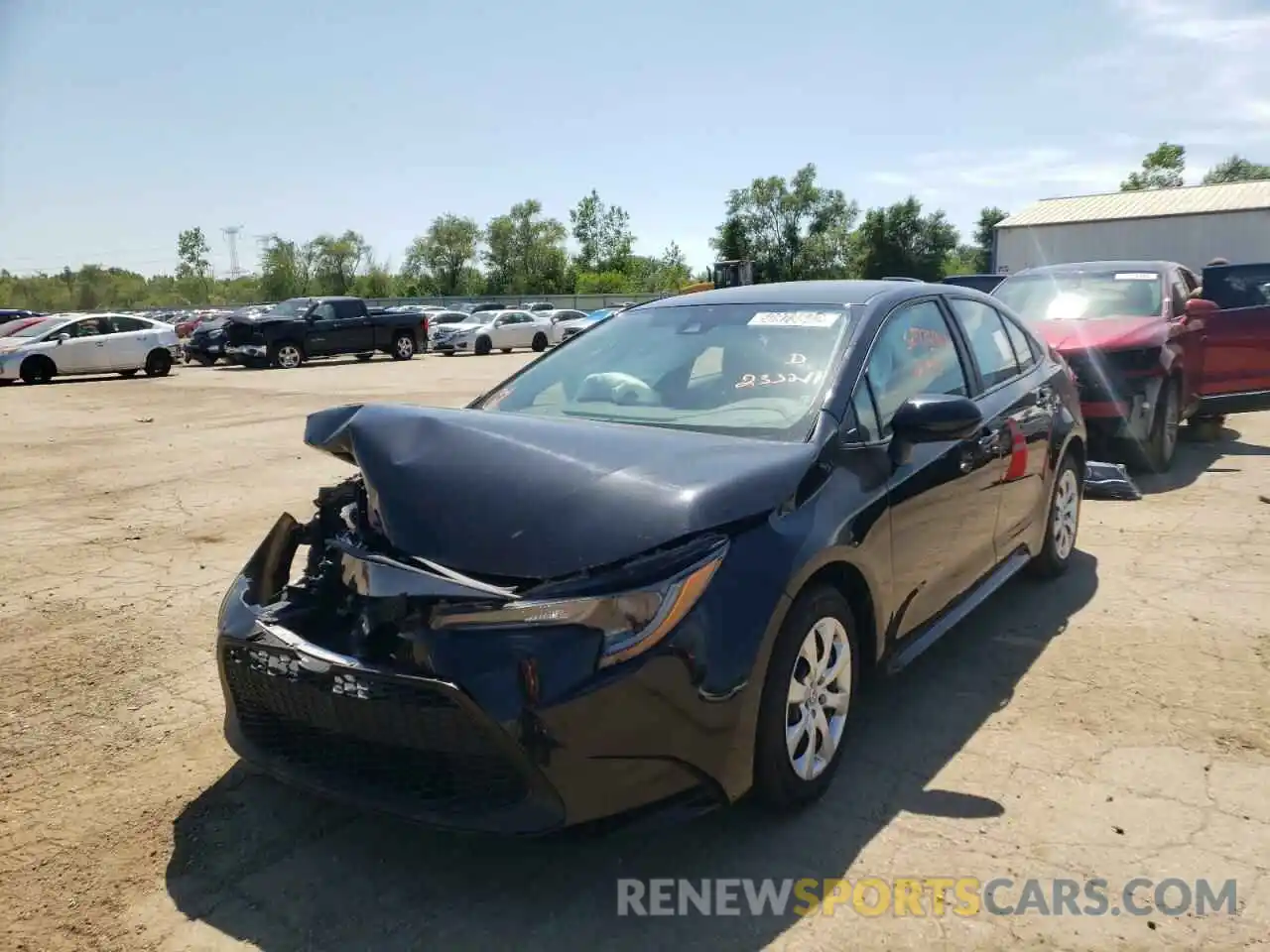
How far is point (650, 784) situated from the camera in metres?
2.49

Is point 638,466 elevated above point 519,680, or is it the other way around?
point 638,466

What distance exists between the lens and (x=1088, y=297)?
29.4 feet

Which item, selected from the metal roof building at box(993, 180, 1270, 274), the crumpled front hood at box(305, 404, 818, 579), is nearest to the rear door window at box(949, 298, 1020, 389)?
the crumpled front hood at box(305, 404, 818, 579)

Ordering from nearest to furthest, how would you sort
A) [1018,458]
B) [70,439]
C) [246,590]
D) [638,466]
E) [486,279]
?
[638,466], [246,590], [1018,458], [70,439], [486,279]

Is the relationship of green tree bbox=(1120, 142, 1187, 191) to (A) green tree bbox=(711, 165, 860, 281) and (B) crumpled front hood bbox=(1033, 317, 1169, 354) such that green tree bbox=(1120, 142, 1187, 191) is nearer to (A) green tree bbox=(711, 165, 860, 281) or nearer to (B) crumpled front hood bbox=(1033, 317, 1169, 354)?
(A) green tree bbox=(711, 165, 860, 281)

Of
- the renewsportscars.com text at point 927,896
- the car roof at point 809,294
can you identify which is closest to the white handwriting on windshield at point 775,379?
the car roof at point 809,294

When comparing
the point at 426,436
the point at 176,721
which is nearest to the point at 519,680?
the point at 426,436

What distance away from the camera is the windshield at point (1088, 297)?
8.68 m

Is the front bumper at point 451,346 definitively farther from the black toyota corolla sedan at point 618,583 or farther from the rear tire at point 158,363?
the black toyota corolla sedan at point 618,583

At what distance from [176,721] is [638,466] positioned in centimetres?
215

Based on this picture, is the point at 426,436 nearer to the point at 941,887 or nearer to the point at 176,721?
the point at 176,721

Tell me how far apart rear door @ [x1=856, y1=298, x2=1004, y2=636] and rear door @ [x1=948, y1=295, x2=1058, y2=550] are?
0.33ft

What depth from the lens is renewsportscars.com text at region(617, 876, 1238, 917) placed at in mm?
2541

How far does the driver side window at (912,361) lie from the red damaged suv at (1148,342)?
412 cm
